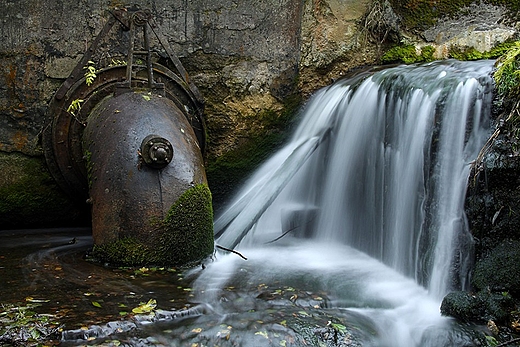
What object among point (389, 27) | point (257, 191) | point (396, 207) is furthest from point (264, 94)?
point (396, 207)

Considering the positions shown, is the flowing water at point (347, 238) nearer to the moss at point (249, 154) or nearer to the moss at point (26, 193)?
the moss at point (249, 154)

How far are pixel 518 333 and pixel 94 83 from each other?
12.3ft

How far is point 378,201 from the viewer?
181 inches

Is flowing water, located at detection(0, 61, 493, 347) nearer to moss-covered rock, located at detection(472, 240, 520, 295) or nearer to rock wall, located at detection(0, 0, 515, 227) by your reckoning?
moss-covered rock, located at detection(472, 240, 520, 295)

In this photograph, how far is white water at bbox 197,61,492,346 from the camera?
359 centimetres

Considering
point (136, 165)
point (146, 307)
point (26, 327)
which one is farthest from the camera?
point (136, 165)

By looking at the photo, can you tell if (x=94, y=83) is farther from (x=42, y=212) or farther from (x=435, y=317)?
(x=435, y=317)

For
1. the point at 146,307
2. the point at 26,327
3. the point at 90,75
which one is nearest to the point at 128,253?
the point at 146,307

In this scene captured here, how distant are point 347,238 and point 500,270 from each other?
1666 mm

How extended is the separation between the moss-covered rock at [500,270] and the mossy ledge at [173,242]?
1778 millimetres

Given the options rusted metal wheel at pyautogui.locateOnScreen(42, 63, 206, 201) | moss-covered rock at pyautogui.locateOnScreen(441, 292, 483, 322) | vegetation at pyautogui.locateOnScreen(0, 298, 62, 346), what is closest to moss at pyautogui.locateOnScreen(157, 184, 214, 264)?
vegetation at pyautogui.locateOnScreen(0, 298, 62, 346)

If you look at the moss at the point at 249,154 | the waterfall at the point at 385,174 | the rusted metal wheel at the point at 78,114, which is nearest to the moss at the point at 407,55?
the waterfall at the point at 385,174

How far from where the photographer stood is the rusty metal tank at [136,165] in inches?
152

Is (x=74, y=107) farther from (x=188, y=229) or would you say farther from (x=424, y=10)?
(x=424, y=10)
